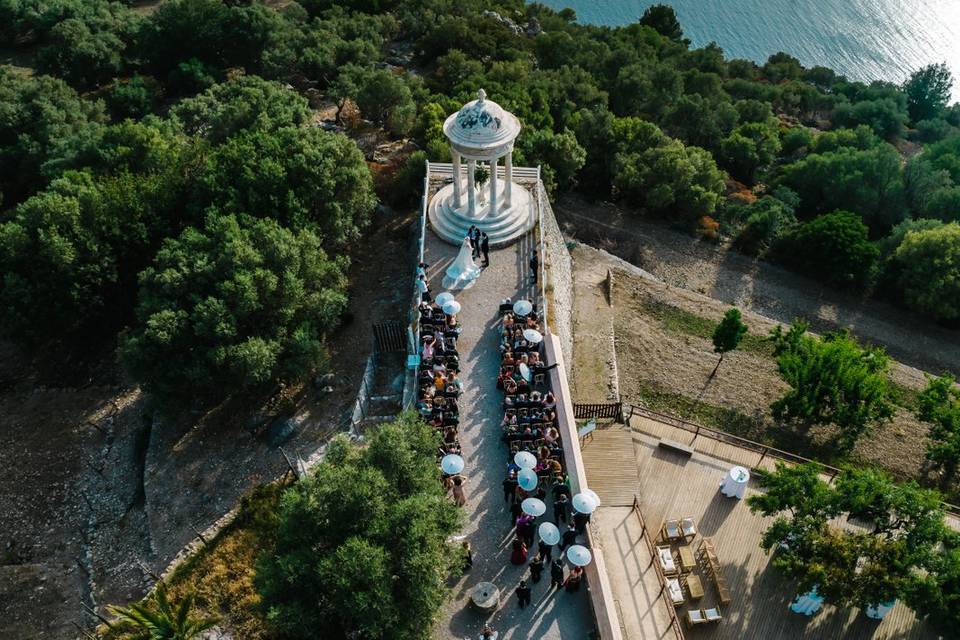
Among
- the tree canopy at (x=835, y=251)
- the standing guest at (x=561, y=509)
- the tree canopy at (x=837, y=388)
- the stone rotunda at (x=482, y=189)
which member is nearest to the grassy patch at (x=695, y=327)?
the tree canopy at (x=837, y=388)

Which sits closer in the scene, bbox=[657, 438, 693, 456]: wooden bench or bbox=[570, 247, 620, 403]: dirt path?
bbox=[657, 438, 693, 456]: wooden bench

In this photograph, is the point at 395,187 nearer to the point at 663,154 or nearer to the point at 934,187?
the point at 663,154

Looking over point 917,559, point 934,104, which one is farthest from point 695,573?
point 934,104

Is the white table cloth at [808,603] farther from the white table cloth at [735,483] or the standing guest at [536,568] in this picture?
the standing guest at [536,568]

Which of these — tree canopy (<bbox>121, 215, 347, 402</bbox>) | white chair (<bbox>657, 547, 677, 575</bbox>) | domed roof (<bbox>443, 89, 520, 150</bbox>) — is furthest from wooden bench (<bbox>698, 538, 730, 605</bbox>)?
domed roof (<bbox>443, 89, 520, 150</bbox>)

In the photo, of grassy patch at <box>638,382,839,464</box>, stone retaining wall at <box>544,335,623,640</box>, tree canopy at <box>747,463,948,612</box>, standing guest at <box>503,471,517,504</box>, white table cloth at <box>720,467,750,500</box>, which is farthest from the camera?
grassy patch at <box>638,382,839,464</box>

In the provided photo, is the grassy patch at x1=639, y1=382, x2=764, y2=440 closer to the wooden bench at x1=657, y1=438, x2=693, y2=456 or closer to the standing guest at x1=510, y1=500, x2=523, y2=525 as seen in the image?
the wooden bench at x1=657, y1=438, x2=693, y2=456

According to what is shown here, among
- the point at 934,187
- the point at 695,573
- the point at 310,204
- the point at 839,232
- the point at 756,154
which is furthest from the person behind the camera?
the point at 756,154
